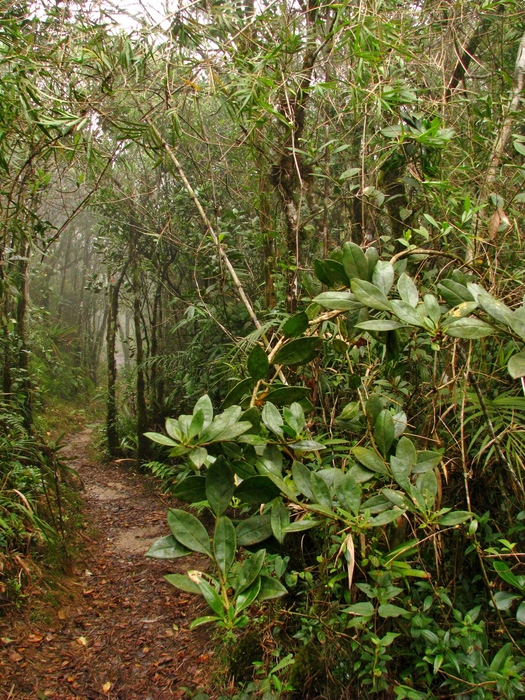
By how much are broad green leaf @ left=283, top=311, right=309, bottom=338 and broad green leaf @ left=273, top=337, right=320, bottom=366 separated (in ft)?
0.06

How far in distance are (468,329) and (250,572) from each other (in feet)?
1.61

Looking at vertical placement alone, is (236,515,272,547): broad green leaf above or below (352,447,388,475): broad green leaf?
below

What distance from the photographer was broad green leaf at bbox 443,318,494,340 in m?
0.74

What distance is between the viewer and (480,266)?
4.75 ft

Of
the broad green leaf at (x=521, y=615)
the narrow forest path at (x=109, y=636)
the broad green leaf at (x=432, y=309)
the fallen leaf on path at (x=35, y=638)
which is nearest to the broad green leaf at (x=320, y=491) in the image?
the broad green leaf at (x=432, y=309)

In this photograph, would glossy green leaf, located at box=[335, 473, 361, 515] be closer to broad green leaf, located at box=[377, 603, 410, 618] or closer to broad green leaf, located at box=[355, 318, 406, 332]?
broad green leaf, located at box=[355, 318, 406, 332]

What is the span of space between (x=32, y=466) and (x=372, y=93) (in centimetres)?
348

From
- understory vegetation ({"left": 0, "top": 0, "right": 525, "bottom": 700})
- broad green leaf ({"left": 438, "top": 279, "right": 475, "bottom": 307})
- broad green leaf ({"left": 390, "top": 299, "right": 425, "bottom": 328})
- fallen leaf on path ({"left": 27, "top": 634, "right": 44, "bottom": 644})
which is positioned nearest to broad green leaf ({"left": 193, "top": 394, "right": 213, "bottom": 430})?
understory vegetation ({"left": 0, "top": 0, "right": 525, "bottom": 700})

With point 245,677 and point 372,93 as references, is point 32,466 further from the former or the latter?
point 372,93

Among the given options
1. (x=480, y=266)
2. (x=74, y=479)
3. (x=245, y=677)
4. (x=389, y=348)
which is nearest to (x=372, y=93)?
(x=480, y=266)

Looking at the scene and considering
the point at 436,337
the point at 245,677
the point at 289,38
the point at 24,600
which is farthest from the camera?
the point at 24,600

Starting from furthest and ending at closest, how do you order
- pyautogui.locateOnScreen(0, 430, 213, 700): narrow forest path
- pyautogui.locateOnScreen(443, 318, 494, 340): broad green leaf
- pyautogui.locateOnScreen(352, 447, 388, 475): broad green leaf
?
1. pyautogui.locateOnScreen(0, 430, 213, 700): narrow forest path
2. pyautogui.locateOnScreen(352, 447, 388, 475): broad green leaf
3. pyautogui.locateOnScreen(443, 318, 494, 340): broad green leaf

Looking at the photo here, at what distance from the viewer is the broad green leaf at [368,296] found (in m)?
0.78

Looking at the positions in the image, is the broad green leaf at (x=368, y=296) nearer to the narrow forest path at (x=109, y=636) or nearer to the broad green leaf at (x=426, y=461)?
the broad green leaf at (x=426, y=461)
